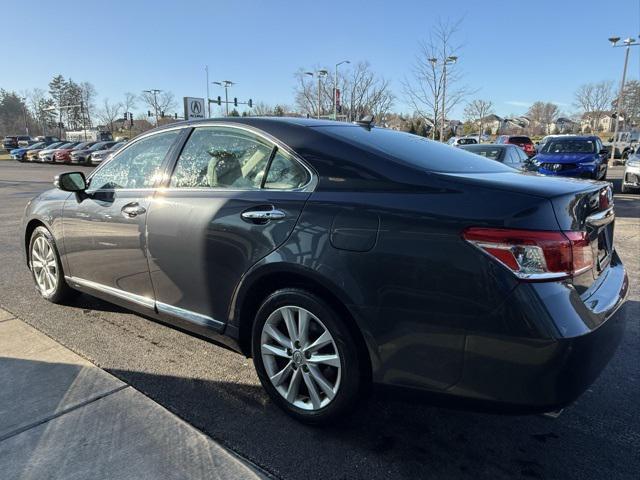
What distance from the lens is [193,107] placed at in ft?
59.9

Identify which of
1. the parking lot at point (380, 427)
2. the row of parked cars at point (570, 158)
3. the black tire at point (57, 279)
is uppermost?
the row of parked cars at point (570, 158)

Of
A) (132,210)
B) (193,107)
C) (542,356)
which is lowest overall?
(542,356)

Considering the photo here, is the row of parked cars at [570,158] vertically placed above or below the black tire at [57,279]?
above

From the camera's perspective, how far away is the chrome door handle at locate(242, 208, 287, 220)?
103 inches

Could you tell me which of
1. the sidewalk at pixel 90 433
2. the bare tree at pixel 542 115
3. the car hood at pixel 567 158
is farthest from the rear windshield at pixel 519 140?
the bare tree at pixel 542 115

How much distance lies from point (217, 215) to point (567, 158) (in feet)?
44.1

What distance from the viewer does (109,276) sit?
3734 millimetres

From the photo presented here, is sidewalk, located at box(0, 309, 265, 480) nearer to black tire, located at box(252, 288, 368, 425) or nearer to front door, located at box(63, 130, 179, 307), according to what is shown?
black tire, located at box(252, 288, 368, 425)

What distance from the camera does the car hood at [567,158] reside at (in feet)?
45.0

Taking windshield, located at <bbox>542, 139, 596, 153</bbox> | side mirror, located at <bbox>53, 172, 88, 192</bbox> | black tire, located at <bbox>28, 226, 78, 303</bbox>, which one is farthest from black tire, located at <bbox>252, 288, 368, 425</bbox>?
windshield, located at <bbox>542, 139, 596, 153</bbox>

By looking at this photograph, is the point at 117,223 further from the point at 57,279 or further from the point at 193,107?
the point at 193,107

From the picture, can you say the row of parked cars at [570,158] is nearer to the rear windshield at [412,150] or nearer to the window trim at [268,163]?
the rear windshield at [412,150]

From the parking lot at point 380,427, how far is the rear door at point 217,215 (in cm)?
43

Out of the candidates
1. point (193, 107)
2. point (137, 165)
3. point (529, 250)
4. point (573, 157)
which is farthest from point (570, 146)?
point (529, 250)
